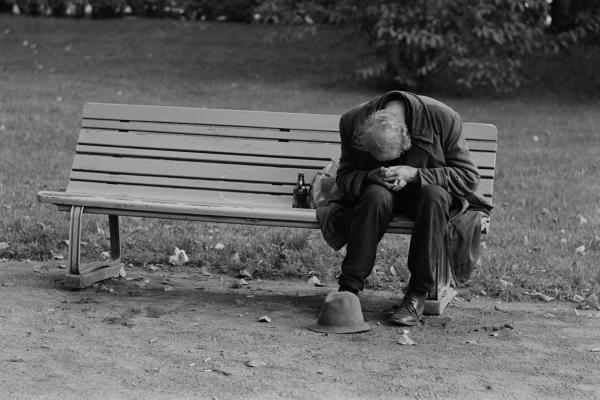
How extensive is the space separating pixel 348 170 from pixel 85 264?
1617 millimetres

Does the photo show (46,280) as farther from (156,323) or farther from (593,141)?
(593,141)

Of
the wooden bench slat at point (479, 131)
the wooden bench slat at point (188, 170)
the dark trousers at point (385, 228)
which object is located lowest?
the dark trousers at point (385, 228)

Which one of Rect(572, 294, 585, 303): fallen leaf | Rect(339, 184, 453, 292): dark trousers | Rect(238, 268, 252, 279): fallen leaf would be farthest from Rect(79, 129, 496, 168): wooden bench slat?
Rect(572, 294, 585, 303): fallen leaf

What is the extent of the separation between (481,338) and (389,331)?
0.40 meters

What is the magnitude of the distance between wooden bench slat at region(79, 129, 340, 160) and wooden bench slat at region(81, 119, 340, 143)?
3cm

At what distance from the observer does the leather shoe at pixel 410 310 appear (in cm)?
465

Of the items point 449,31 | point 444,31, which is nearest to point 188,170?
point 449,31

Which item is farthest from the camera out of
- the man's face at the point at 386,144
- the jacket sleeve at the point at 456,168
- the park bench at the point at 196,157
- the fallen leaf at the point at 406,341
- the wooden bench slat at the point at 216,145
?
the wooden bench slat at the point at 216,145

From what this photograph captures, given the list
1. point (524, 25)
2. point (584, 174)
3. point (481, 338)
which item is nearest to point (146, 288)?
point (481, 338)

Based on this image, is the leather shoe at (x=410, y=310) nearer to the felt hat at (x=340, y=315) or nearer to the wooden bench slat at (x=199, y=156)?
the felt hat at (x=340, y=315)

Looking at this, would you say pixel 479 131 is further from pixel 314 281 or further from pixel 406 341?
pixel 406 341

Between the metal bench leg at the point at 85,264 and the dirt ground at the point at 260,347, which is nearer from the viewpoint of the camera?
the dirt ground at the point at 260,347

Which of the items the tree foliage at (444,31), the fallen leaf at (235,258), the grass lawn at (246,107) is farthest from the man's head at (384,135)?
the tree foliage at (444,31)

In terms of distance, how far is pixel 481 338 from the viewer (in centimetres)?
451
